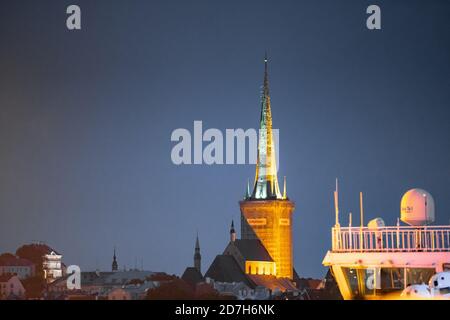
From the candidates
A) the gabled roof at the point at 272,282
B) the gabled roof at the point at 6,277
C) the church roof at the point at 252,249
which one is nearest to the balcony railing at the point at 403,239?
the gabled roof at the point at 6,277

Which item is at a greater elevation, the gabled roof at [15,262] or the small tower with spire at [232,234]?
A: the small tower with spire at [232,234]

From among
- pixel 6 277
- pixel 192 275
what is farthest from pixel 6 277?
pixel 192 275

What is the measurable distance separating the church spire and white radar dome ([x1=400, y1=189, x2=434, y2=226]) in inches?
3181

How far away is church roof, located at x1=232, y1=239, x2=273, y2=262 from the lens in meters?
105

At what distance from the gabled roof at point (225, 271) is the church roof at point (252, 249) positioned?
5.35 meters

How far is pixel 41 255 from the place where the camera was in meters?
89.8

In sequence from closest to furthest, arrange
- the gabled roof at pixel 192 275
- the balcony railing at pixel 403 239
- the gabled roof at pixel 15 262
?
the balcony railing at pixel 403 239 < the gabled roof at pixel 15 262 < the gabled roof at pixel 192 275

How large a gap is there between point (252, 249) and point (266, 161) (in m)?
10.0

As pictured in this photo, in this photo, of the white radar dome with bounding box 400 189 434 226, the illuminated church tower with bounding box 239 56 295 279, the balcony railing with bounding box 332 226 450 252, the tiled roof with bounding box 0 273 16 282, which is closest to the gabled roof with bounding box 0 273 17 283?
the tiled roof with bounding box 0 273 16 282

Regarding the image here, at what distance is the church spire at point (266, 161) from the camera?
365 ft

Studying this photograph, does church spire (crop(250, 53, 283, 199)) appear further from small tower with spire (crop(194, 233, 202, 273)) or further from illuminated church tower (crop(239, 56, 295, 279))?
small tower with spire (crop(194, 233, 202, 273))

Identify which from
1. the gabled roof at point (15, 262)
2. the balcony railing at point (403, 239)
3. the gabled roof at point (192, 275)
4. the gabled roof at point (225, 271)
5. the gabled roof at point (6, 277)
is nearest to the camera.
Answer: the balcony railing at point (403, 239)

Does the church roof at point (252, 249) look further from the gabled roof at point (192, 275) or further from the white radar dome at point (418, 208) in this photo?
the white radar dome at point (418, 208)
